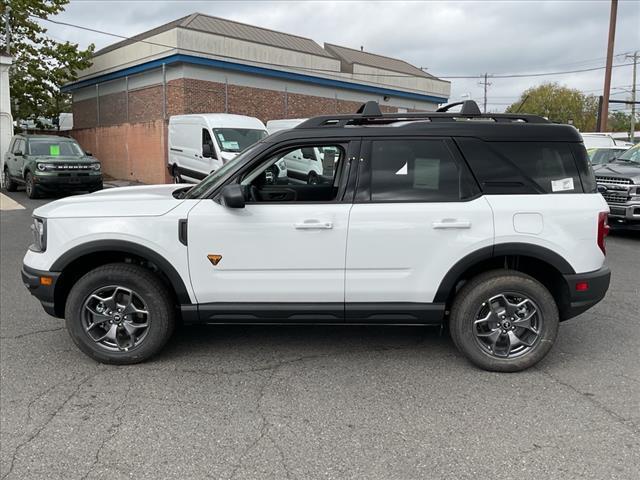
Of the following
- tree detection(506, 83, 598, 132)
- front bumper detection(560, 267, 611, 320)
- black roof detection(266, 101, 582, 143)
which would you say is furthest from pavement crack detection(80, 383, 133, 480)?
tree detection(506, 83, 598, 132)

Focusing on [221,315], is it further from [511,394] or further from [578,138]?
[578,138]

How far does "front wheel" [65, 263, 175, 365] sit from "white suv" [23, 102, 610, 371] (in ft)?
0.03

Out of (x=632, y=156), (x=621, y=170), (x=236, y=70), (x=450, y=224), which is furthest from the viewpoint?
(x=236, y=70)

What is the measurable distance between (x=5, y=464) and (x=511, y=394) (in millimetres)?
3043

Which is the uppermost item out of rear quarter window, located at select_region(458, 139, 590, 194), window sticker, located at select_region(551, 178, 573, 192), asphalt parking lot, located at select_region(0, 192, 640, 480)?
rear quarter window, located at select_region(458, 139, 590, 194)

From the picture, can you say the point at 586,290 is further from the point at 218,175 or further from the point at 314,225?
the point at 218,175

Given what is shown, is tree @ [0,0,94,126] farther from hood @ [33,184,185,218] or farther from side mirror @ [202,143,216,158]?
hood @ [33,184,185,218]

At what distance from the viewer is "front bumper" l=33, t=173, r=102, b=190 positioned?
50.2ft

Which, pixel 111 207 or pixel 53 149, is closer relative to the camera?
pixel 111 207

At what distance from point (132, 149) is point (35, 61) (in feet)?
22.3

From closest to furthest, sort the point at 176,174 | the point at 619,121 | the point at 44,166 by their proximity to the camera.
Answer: the point at 44,166
the point at 176,174
the point at 619,121

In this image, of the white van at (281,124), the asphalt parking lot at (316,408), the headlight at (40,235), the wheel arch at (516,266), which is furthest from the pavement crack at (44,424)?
the white van at (281,124)

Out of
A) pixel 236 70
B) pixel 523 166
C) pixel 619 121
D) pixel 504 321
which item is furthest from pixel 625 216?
pixel 619 121

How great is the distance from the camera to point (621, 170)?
33.5 feet
